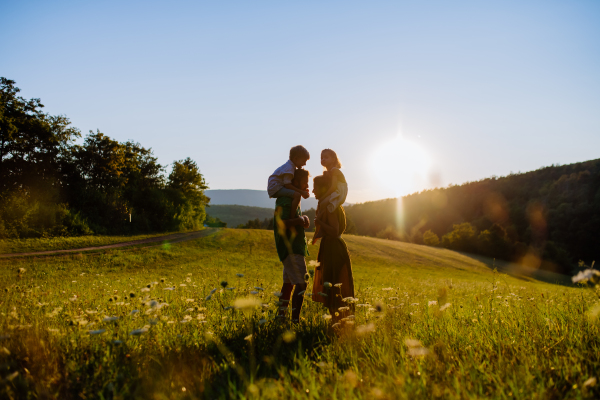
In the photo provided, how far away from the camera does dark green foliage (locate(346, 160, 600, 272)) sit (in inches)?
2489

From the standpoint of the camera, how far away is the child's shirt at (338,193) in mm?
5064

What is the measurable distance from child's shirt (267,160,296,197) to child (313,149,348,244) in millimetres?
717

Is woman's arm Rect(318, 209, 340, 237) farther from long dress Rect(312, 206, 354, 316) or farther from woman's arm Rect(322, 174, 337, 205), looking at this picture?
woman's arm Rect(322, 174, 337, 205)

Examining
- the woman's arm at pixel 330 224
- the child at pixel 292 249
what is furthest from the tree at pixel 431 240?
the child at pixel 292 249

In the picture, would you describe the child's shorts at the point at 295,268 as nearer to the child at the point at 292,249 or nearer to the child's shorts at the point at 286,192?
the child at the point at 292,249

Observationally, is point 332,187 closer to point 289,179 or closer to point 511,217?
point 289,179

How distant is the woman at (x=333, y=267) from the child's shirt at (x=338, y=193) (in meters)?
0.15

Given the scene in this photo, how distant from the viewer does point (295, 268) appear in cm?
460

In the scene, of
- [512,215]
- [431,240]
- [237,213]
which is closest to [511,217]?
[512,215]

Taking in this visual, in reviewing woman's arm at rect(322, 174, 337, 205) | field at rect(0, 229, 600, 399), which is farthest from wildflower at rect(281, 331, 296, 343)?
woman's arm at rect(322, 174, 337, 205)

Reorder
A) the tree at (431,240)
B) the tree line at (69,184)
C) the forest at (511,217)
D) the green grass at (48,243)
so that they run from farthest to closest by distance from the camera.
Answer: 1. the tree at (431,240)
2. the forest at (511,217)
3. the tree line at (69,184)
4. the green grass at (48,243)

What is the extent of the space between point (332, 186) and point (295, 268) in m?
1.51

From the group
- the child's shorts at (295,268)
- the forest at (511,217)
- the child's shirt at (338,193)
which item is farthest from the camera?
the forest at (511,217)

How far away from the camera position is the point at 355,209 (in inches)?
5335
